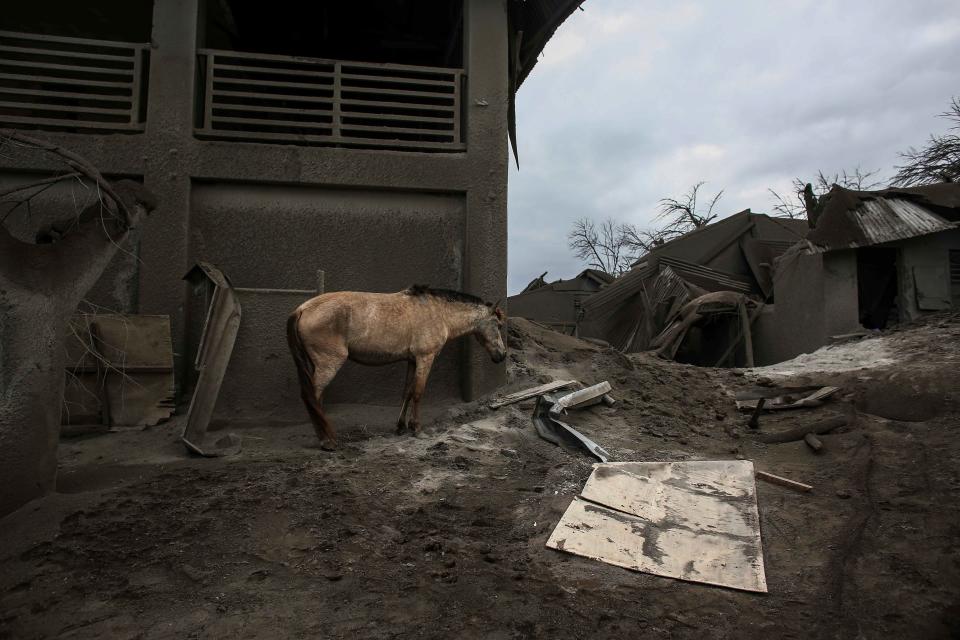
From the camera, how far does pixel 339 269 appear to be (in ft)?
24.1

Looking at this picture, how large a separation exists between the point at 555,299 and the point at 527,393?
16528 mm

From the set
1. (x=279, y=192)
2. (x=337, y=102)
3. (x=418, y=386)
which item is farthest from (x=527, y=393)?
(x=337, y=102)

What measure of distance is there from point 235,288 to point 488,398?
10.8 feet

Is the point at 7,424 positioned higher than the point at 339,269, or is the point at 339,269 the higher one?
the point at 339,269

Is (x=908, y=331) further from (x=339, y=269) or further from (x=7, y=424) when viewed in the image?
(x=7, y=424)

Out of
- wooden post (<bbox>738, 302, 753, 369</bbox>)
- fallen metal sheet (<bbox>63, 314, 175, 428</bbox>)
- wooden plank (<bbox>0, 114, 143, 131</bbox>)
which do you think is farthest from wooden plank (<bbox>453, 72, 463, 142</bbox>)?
wooden post (<bbox>738, 302, 753, 369</bbox>)

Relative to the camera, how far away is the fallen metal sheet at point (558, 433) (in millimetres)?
5914

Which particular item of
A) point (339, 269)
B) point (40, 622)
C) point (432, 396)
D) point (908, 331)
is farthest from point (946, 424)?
point (40, 622)

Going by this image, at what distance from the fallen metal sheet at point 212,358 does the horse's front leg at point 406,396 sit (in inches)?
65.2

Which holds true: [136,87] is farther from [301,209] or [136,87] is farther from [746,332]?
[746,332]

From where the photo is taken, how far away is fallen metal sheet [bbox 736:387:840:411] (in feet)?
23.1

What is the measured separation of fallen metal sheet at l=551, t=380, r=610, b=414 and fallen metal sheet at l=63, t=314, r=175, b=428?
14.2 ft

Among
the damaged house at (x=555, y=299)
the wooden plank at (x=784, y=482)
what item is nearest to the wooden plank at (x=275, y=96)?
the wooden plank at (x=784, y=482)

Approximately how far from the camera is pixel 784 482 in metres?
5.06
